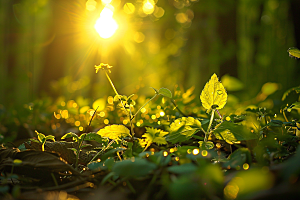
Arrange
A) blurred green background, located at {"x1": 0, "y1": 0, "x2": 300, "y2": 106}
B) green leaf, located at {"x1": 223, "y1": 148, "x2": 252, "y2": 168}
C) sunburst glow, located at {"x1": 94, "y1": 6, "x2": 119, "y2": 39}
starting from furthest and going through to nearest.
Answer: blurred green background, located at {"x1": 0, "y1": 0, "x2": 300, "y2": 106}
sunburst glow, located at {"x1": 94, "y1": 6, "x2": 119, "y2": 39}
green leaf, located at {"x1": 223, "y1": 148, "x2": 252, "y2": 168}

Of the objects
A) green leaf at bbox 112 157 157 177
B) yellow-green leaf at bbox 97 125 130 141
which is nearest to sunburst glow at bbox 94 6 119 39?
yellow-green leaf at bbox 97 125 130 141

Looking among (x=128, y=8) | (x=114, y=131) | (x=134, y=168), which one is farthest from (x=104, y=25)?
(x=128, y=8)

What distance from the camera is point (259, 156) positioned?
24.9 inches

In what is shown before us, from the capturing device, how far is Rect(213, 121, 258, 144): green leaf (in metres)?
0.73

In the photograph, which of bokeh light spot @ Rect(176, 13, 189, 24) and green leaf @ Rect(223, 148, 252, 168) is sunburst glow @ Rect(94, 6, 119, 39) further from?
bokeh light spot @ Rect(176, 13, 189, 24)

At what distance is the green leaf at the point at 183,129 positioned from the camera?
2.60 ft

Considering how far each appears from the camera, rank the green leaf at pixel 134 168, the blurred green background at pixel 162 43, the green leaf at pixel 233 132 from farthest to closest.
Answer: the blurred green background at pixel 162 43 → the green leaf at pixel 233 132 → the green leaf at pixel 134 168

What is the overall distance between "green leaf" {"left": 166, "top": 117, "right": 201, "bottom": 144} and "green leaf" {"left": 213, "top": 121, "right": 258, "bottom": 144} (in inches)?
3.2

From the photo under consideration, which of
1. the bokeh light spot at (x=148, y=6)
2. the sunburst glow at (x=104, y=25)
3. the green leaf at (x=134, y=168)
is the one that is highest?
the bokeh light spot at (x=148, y=6)

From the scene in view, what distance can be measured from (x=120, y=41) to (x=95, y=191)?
281 inches

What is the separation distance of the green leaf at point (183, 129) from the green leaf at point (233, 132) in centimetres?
8

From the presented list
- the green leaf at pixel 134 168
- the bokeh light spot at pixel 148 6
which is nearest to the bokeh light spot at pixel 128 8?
the bokeh light spot at pixel 148 6

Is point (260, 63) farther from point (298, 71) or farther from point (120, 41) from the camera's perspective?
point (120, 41)

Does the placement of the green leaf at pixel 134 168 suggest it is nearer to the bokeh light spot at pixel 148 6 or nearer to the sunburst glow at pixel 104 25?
the sunburst glow at pixel 104 25
